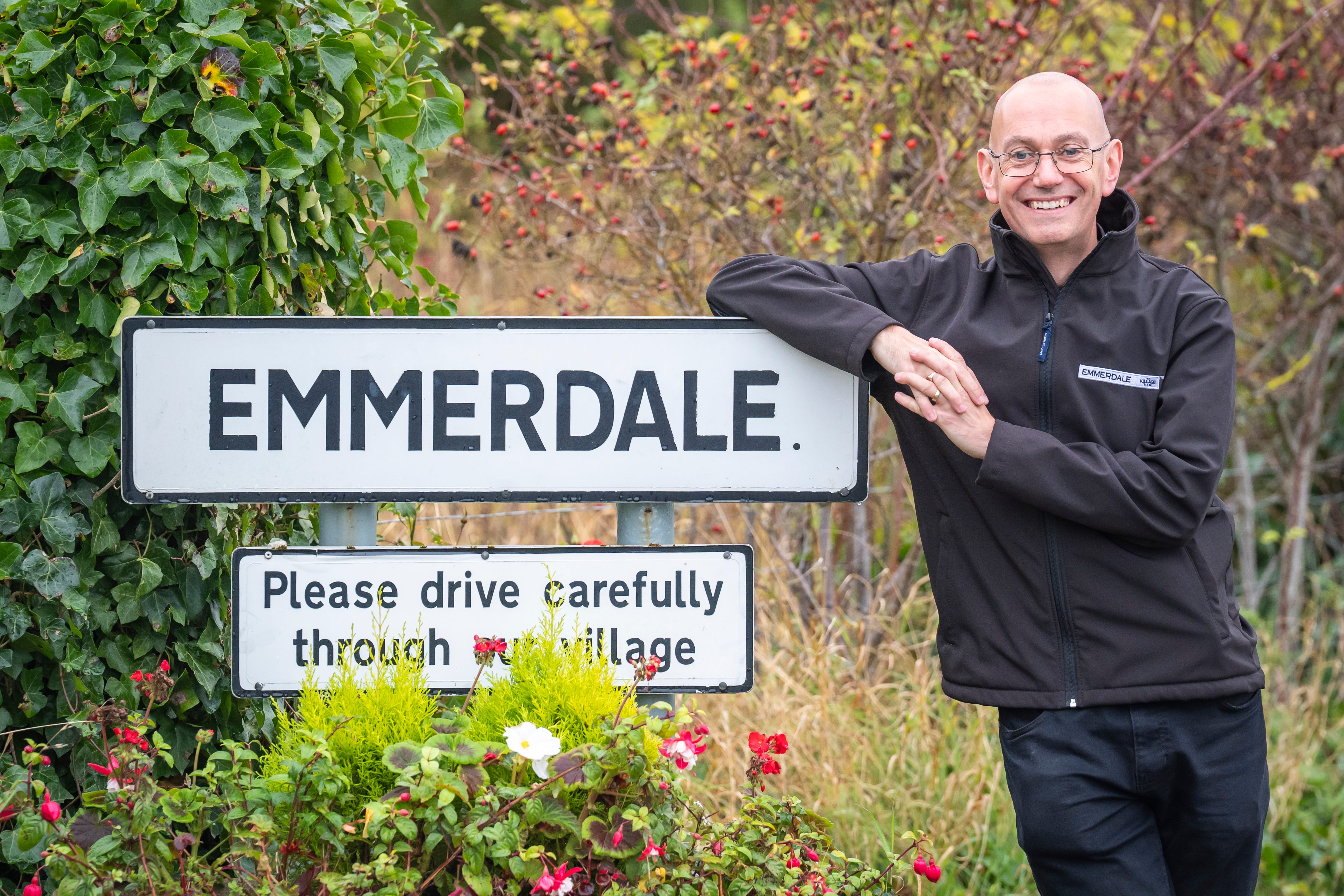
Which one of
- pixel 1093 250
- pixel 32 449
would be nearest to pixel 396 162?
pixel 32 449

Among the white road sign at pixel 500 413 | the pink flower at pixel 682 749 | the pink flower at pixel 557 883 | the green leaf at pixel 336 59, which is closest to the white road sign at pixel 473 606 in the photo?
the white road sign at pixel 500 413

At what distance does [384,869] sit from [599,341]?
987mm

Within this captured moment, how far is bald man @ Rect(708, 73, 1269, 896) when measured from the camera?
192 centimetres

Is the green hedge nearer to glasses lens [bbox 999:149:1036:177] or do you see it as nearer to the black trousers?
glasses lens [bbox 999:149:1036:177]

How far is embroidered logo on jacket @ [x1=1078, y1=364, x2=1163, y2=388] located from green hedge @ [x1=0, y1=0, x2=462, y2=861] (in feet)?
4.80

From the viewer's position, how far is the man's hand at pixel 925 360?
1933 millimetres

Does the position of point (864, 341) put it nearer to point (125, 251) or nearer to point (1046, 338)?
point (1046, 338)

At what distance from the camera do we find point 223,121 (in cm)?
205

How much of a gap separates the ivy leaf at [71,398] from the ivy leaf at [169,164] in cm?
37

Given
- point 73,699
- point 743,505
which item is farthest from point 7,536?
point 743,505

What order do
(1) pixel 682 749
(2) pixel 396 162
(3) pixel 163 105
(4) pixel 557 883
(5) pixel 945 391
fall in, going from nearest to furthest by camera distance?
(4) pixel 557 883 < (1) pixel 682 749 < (5) pixel 945 391 < (3) pixel 163 105 < (2) pixel 396 162

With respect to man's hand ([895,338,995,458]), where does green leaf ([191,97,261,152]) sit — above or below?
above

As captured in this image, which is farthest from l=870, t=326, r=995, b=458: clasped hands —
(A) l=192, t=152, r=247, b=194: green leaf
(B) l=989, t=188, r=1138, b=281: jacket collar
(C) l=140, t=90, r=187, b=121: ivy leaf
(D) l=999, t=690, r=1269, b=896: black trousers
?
(C) l=140, t=90, r=187, b=121: ivy leaf

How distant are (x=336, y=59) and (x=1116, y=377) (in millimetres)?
1551
